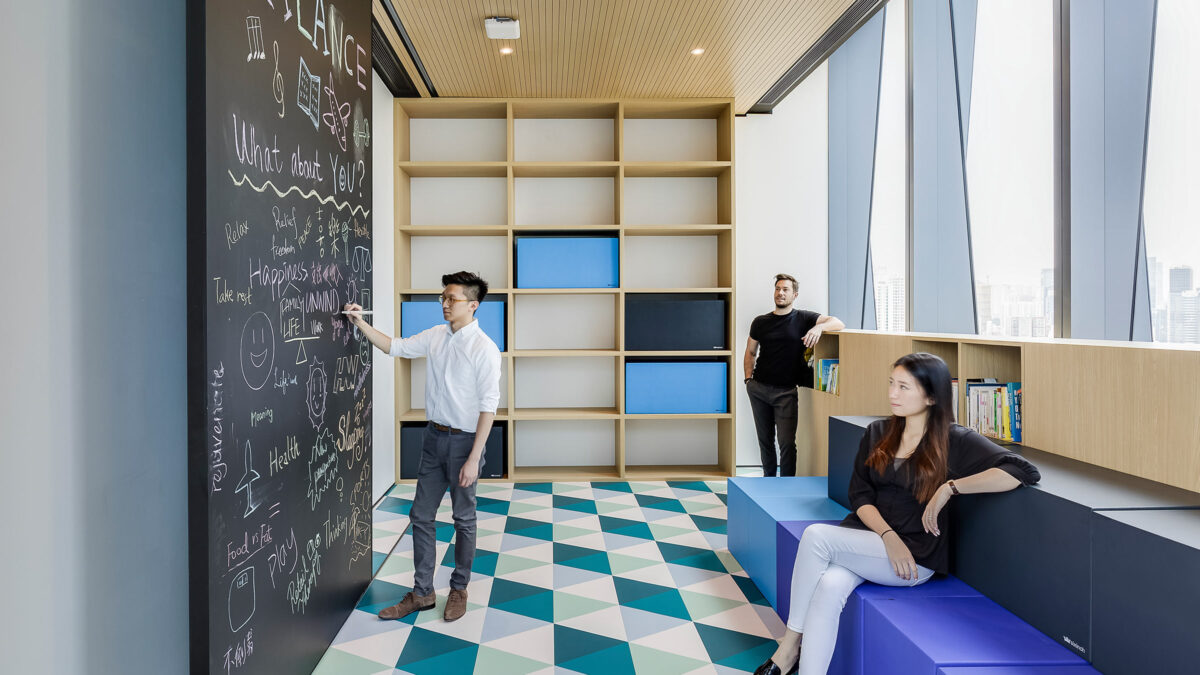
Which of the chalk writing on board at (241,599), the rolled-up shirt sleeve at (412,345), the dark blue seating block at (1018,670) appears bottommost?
the dark blue seating block at (1018,670)

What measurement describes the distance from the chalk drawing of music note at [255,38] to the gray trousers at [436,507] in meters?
1.49

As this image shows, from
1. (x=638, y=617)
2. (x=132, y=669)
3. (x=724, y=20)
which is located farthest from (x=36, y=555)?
(x=724, y=20)

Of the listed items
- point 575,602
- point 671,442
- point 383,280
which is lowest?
point 575,602

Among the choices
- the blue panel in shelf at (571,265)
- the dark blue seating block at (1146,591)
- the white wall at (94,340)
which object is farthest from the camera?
the blue panel in shelf at (571,265)

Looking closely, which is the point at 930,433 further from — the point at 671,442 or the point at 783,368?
the point at 671,442

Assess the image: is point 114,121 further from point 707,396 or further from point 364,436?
point 707,396

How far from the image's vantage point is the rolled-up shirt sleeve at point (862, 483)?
6.93 feet

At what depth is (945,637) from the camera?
161 cm

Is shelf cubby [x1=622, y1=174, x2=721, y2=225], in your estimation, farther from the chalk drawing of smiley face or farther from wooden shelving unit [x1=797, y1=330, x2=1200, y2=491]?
the chalk drawing of smiley face

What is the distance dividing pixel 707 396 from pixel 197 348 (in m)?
3.69

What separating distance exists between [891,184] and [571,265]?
2.31 metres

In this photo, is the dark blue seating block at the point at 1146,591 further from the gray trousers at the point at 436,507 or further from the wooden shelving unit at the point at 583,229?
the wooden shelving unit at the point at 583,229

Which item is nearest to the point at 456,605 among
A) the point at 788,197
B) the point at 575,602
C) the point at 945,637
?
the point at 575,602

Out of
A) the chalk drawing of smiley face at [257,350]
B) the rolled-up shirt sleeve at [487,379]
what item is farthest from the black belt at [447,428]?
the chalk drawing of smiley face at [257,350]
